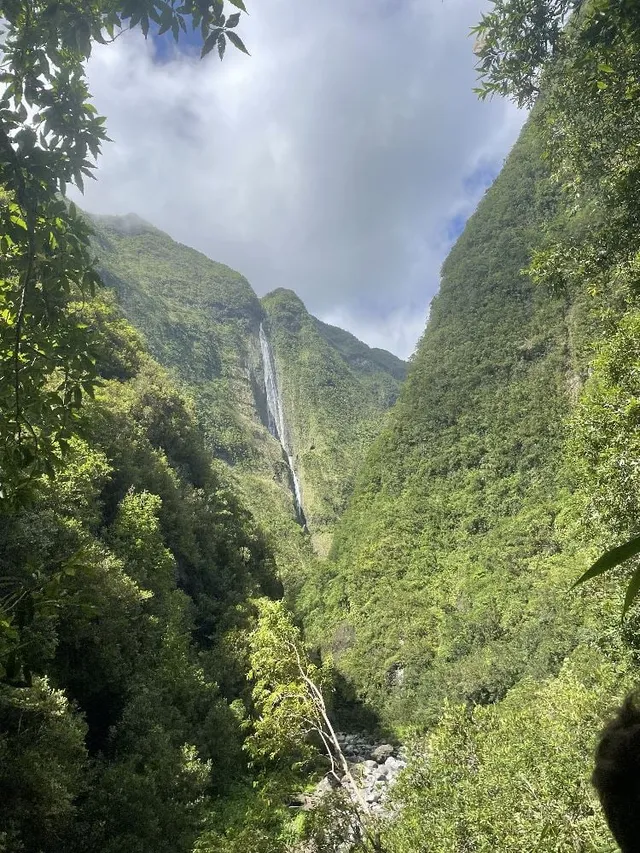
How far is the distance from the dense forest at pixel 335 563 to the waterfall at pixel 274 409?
44.3 meters

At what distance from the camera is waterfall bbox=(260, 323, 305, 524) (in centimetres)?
10162

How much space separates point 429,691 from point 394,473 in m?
26.3

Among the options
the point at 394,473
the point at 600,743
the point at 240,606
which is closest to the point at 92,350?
the point at 600,743

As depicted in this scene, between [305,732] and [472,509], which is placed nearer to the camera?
[305,732]

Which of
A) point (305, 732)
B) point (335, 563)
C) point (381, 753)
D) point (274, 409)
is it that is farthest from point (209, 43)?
point (274, 409)

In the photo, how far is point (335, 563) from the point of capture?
54.2m

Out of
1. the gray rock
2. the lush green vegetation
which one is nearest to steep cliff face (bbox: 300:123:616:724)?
the gray rock

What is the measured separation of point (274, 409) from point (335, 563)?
7020cm

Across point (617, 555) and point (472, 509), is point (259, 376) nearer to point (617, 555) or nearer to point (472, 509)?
point (472, 509)

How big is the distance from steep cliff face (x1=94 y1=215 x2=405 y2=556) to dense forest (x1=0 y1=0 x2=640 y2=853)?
95.1ft

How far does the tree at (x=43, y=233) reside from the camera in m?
3.00

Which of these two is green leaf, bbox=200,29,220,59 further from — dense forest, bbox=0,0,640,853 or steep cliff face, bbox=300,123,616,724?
steep cliff face, bbox=300,123,616,724

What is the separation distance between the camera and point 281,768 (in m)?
15.3

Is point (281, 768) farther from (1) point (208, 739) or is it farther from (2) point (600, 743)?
(2) point (600, 743)
